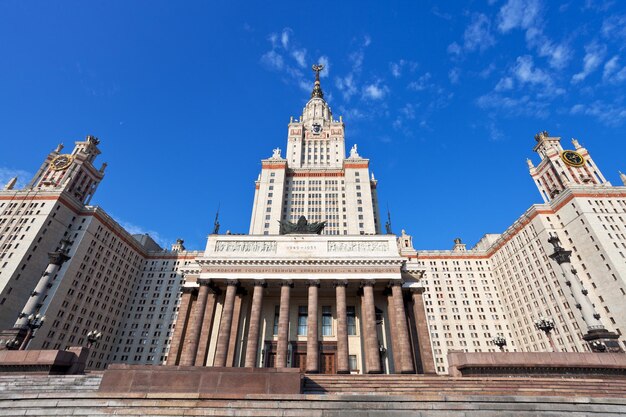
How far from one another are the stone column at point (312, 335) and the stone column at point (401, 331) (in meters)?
7.40

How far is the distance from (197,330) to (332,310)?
46.0ft

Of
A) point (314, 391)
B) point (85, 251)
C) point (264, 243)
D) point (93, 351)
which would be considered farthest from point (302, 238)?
point (93, 351)

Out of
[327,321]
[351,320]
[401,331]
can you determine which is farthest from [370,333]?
[327,321]

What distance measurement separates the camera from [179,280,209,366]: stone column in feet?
92.9

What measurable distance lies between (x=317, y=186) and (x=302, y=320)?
48442mm

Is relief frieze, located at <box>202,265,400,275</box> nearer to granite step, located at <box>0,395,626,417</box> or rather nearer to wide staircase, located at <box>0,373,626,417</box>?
wide staircase, located at <box>0,373,626,417</box>

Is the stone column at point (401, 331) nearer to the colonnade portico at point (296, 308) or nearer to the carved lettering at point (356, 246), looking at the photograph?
the colonnade portico at point (296, 308)

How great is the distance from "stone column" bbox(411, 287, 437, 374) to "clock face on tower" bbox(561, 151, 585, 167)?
63.8 meters

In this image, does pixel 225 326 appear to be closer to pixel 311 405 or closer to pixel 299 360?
pixel 299 360

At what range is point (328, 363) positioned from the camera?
31.0m

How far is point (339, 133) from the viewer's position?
91250 millimetres

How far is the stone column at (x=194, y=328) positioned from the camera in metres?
28.3

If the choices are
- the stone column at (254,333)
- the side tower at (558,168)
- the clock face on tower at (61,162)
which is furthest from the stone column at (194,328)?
the side tower at (558,168)

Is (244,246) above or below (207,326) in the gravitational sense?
above
